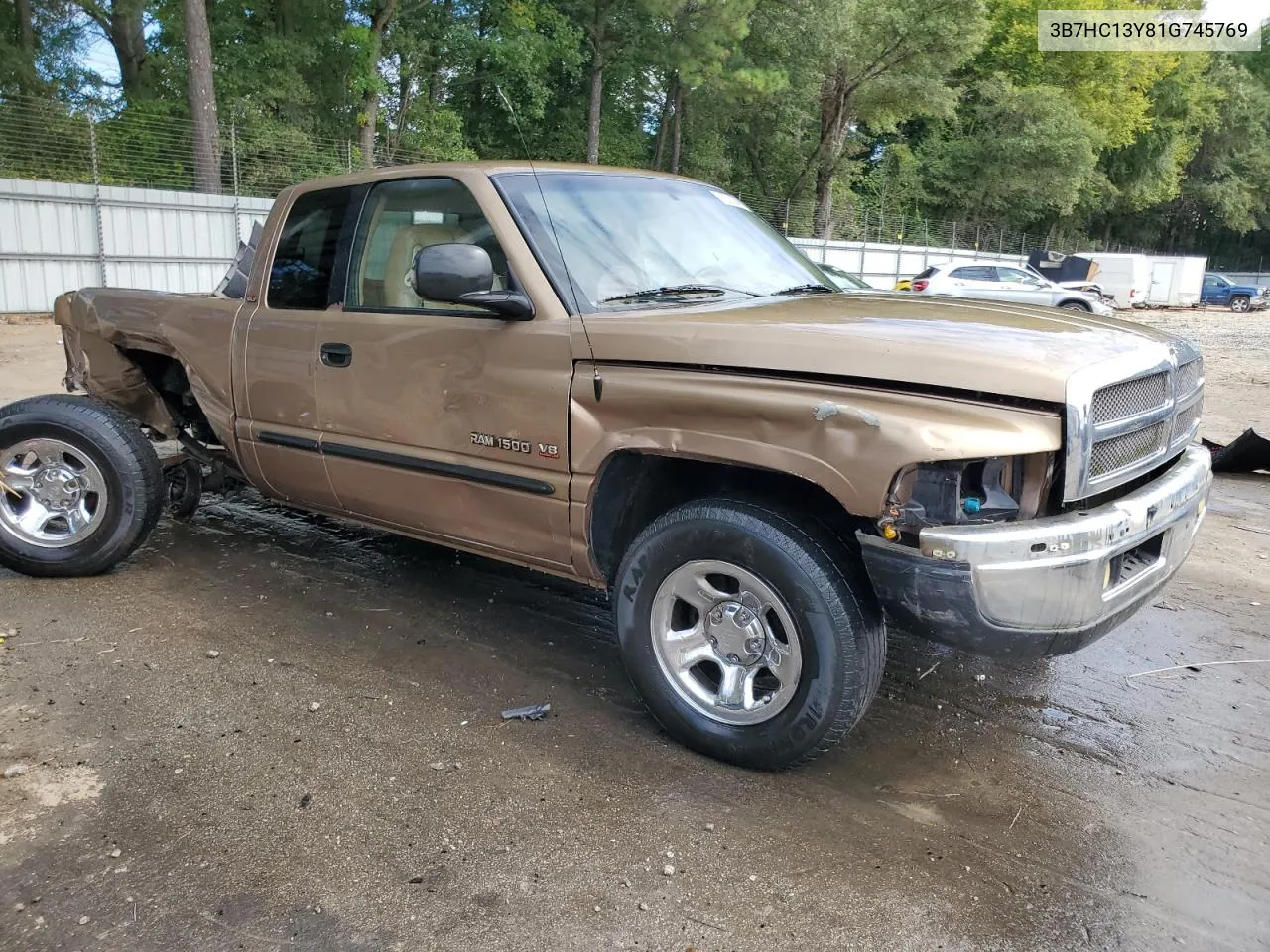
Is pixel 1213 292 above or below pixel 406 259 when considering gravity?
below

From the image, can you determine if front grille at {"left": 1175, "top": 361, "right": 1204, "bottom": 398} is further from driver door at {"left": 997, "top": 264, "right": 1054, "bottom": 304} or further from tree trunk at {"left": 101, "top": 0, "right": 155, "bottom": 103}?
tree trunk at {"left": 101, "top": 0, "right": 155, "bottom": 103}

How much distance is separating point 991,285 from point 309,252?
20639 mm

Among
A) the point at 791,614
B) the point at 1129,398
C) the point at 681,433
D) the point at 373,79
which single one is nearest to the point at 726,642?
the point at 791,614

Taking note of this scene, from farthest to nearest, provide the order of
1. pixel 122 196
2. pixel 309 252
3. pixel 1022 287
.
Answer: pixel 1022 287, pixel 122 196, pixel 309 252

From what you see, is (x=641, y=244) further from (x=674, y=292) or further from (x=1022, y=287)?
(x=1022, y=287)

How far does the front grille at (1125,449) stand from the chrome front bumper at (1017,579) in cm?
11

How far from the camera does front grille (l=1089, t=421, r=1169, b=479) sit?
2.75 m

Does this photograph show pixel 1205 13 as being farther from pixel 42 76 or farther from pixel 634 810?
pixel 634 810

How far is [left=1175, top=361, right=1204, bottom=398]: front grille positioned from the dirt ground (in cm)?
119

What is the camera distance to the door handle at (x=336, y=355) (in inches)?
157

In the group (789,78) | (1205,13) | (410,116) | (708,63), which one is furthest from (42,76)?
(1205,13)

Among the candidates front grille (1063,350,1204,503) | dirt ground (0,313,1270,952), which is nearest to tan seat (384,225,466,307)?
dirt ground (0,313,1270,952)

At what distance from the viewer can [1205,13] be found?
150ft

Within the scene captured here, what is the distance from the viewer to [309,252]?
428 cm
